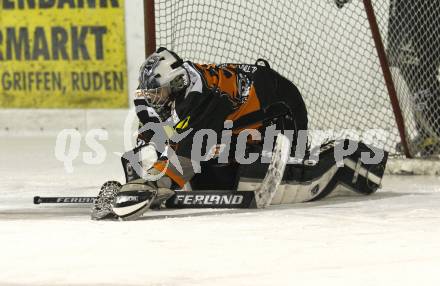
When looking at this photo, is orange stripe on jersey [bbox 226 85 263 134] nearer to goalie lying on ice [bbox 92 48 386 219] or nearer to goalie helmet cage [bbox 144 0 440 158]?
goalie lying on ice [bbox 92 48 386 219]

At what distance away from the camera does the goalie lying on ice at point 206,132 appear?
4.28m

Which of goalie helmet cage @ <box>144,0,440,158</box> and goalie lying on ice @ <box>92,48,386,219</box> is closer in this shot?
goalie lying on ice @ <box>92,48,386,219</box>

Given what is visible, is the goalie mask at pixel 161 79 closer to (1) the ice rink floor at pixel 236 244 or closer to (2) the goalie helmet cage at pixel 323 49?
(1) the ice rink floor at pixel 236 244

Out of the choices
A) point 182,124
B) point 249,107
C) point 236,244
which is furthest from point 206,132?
point 236,244

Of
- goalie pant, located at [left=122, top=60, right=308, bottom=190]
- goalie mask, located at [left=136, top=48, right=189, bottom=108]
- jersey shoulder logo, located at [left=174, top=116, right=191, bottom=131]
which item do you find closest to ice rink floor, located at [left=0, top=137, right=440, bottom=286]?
goalie pant, located at [left=122, top=60, right=308, bottom=190]

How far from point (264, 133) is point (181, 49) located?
1438 millimetres

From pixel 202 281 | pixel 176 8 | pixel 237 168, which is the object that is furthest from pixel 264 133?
pixel 202 281

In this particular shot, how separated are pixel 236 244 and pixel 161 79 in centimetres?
92

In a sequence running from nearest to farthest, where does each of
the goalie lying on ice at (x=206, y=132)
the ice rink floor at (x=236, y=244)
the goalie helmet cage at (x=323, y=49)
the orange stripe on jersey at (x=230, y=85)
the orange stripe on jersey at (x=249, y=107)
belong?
the ice rink floor at (x=236, y=244) → the goalie lying on ice at (x=206, y=132) → the orange stripe on jersey at (x=230, y=85) → the orange stripe on jersey at (x=249, y=107) → the goalie helmet cage at (x=323, y=49)

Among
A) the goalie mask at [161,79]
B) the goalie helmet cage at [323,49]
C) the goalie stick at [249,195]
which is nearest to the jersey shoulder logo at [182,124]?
the goalie mask at [161,79]

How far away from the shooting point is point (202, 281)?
3.19 m

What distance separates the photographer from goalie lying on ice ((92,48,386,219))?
4.28m

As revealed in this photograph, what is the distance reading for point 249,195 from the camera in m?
4.48

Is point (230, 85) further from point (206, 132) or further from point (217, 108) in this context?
point (206, 132)
